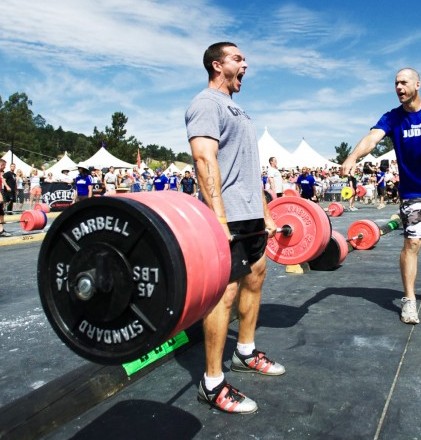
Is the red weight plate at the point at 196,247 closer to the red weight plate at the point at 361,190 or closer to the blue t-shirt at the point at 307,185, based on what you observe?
the blue t-shirt at the point at 307,185

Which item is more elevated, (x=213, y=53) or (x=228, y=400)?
(x=213, y=53)

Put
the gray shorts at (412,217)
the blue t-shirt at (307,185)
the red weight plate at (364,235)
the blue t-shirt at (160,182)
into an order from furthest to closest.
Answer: the blue t-shirt at (160,182)
the blue t-shirt at (307,185)
the red weight plate at (364,235)
the gray shorts at (412,217)

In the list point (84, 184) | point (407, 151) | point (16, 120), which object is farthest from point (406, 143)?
point (16, 120)

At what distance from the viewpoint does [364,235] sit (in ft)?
22.6

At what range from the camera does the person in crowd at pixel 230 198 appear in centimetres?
218

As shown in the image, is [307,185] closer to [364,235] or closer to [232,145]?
[364,235]

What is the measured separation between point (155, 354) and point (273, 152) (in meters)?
28.7

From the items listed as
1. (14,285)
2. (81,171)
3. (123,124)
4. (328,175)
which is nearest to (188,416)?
(14,285)

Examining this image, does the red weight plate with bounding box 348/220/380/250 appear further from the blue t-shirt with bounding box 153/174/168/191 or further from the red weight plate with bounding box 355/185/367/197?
the red weight plate with bounding box 355/185/367/197

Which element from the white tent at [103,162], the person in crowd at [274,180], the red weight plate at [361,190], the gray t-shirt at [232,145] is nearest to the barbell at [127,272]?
the gray t-shirt at [232,145]

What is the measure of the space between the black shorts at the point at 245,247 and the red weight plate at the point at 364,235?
15.0 feet

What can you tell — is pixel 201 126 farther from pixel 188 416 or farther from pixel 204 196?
pixel 188 416

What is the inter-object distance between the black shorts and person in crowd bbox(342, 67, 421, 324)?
45.8 inches

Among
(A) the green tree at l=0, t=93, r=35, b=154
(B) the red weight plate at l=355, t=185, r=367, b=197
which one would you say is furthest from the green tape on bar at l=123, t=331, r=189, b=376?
(A) the green tree at l=0, t=93, r=35, b=154
